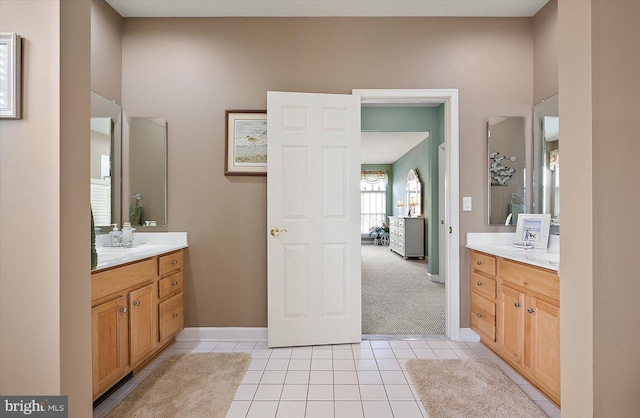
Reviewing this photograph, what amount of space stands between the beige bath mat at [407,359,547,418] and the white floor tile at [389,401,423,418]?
60mm

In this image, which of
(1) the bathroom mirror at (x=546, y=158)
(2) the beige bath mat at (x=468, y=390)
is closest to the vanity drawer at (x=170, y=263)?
(2) the beige bath mat at (x=468, y=390)

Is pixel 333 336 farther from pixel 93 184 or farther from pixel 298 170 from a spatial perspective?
pixel 93 184

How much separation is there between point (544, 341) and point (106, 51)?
145 inches

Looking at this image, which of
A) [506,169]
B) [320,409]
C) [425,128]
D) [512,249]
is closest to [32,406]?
[320,409]

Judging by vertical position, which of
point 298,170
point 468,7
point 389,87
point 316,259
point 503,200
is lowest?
point 316,259

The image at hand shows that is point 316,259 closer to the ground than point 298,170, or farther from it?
closer to the ground

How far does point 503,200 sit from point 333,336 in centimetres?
186

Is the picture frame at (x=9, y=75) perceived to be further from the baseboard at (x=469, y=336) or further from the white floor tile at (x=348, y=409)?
the baseboard at (x=469, y=336)

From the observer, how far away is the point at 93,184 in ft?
7.70

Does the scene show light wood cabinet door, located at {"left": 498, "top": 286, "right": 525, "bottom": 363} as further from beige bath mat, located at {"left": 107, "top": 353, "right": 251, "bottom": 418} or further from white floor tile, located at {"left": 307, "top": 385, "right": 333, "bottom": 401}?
beige bath mat, located at {"left": 107, "top": 353, "right": 251, "bottom": 418}

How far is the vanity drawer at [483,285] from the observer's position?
2352mm

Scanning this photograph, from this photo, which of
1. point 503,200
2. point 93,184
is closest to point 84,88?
point 93,184

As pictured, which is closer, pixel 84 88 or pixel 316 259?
pixel 84 88

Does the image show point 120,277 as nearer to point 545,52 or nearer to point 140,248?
point 140,248
